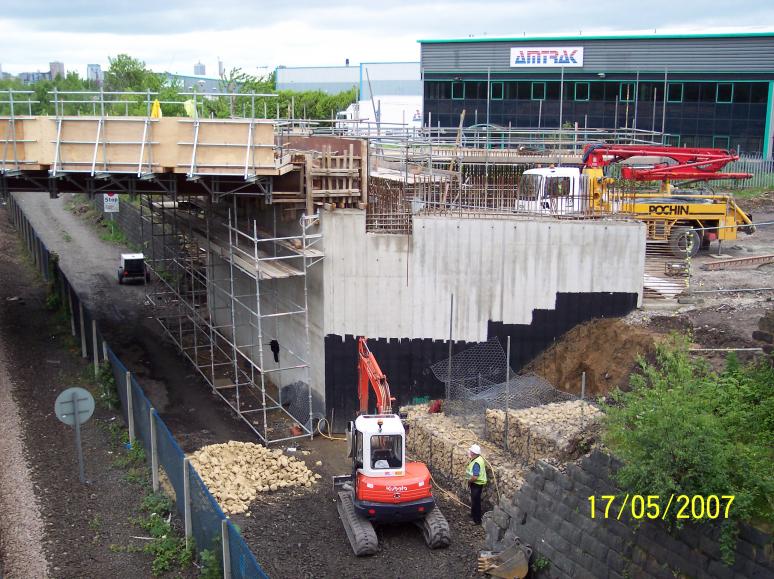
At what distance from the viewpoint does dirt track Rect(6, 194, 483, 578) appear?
15695 mm

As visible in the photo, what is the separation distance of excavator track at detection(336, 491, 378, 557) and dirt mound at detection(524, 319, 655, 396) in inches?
276

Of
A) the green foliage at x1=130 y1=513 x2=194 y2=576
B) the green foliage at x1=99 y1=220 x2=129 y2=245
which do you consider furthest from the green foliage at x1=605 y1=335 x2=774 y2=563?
the green foliage at x1=99 y1=220 x2=129 y2=245

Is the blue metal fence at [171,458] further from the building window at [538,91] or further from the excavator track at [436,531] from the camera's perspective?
the building window at [538,91]

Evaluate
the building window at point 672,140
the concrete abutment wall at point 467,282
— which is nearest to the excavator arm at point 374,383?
the concrete abutment wall at point 467,282

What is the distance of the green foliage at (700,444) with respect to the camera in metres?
10.6

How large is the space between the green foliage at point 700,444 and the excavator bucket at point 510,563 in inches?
106

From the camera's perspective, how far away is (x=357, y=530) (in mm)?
15945

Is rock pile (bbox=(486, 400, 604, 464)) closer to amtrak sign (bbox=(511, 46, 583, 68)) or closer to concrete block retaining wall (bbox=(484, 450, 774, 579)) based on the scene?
concrete block retaining wall (bbox=(484, 450, 774, 579))

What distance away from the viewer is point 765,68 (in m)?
50.7

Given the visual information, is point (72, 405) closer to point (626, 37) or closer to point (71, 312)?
point (71, 312)

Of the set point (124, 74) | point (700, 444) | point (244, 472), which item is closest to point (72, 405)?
point (244, 472)

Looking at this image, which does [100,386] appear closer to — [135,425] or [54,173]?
[135,425]

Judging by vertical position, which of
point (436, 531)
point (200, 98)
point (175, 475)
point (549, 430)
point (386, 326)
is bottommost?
point (436, 531)

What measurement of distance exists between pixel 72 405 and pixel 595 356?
12338 millimetres
